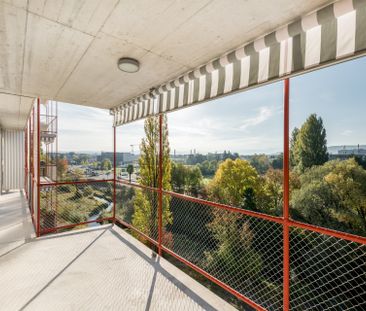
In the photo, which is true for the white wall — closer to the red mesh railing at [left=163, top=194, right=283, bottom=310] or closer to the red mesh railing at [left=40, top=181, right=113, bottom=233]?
the red mesh railing at [left=40, top=181, right=113, bottom=233]

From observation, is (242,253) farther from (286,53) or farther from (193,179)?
(193,179)

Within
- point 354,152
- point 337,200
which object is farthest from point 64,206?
point 354,152

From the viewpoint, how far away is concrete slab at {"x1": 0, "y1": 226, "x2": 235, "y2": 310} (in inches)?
78.0

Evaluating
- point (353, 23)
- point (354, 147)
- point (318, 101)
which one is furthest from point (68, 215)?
point (318, 101)

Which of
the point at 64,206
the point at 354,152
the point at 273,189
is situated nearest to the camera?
the point at 64,206

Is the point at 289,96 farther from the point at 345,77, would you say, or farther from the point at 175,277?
the point at 345,77

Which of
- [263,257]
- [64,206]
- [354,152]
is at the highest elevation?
[354,152]

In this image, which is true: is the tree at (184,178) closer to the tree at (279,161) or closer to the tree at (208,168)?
the tree at (279,161)

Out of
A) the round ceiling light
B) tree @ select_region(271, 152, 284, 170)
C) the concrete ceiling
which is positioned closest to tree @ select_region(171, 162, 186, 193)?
tree @ select_region(271, 152, 284, 170)

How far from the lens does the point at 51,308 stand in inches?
74.7

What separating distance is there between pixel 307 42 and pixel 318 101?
91.2 feet

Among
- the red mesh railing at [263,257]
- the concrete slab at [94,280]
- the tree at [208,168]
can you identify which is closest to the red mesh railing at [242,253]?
the red mesh railing at [263,257]

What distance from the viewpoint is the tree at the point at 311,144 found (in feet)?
88.2

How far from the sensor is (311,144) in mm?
27453
